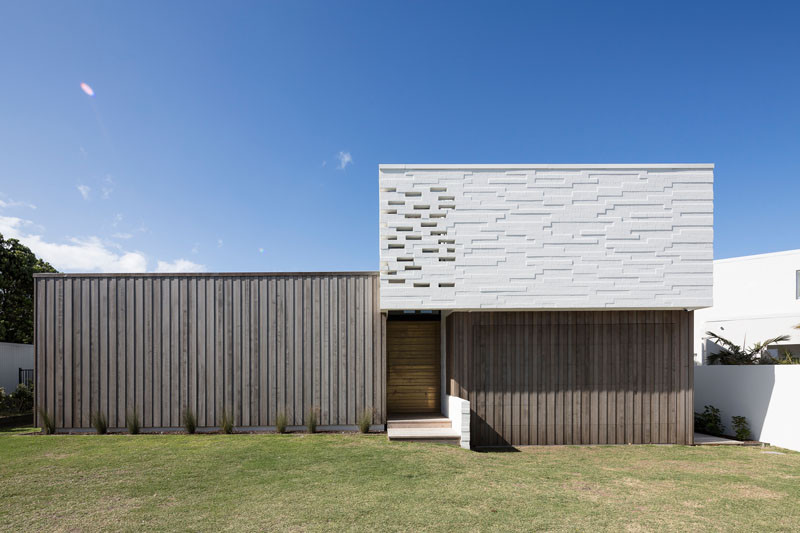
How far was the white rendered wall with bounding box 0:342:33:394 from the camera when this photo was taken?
16.0 m

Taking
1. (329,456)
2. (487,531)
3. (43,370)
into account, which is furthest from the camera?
(43,370)

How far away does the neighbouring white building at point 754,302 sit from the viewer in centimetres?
1548

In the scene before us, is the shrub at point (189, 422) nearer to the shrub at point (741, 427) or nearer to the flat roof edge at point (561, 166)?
the flat roof edge at point (561, 166)

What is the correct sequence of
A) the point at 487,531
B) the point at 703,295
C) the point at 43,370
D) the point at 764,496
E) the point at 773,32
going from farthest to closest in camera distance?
the point at 773,32, the point at 43,370, the point at 703,295, the point at 764,496, the point at 487,531

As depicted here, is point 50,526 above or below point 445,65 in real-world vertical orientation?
below

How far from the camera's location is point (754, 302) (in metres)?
17.2

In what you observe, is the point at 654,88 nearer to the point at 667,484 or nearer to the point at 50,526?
the point at 667,484

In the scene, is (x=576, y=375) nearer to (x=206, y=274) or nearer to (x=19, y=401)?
(x=206, y=274)

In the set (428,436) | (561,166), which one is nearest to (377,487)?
(428,436)

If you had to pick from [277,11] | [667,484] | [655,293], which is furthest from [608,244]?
[277,11]

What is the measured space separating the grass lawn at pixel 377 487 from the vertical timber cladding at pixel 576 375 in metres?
0.78

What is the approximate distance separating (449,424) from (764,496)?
5.24 m

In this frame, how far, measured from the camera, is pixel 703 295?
9156 millimetres

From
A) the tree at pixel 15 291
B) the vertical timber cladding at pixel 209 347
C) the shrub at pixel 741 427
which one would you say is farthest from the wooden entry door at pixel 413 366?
the tree at pixel 15 291
